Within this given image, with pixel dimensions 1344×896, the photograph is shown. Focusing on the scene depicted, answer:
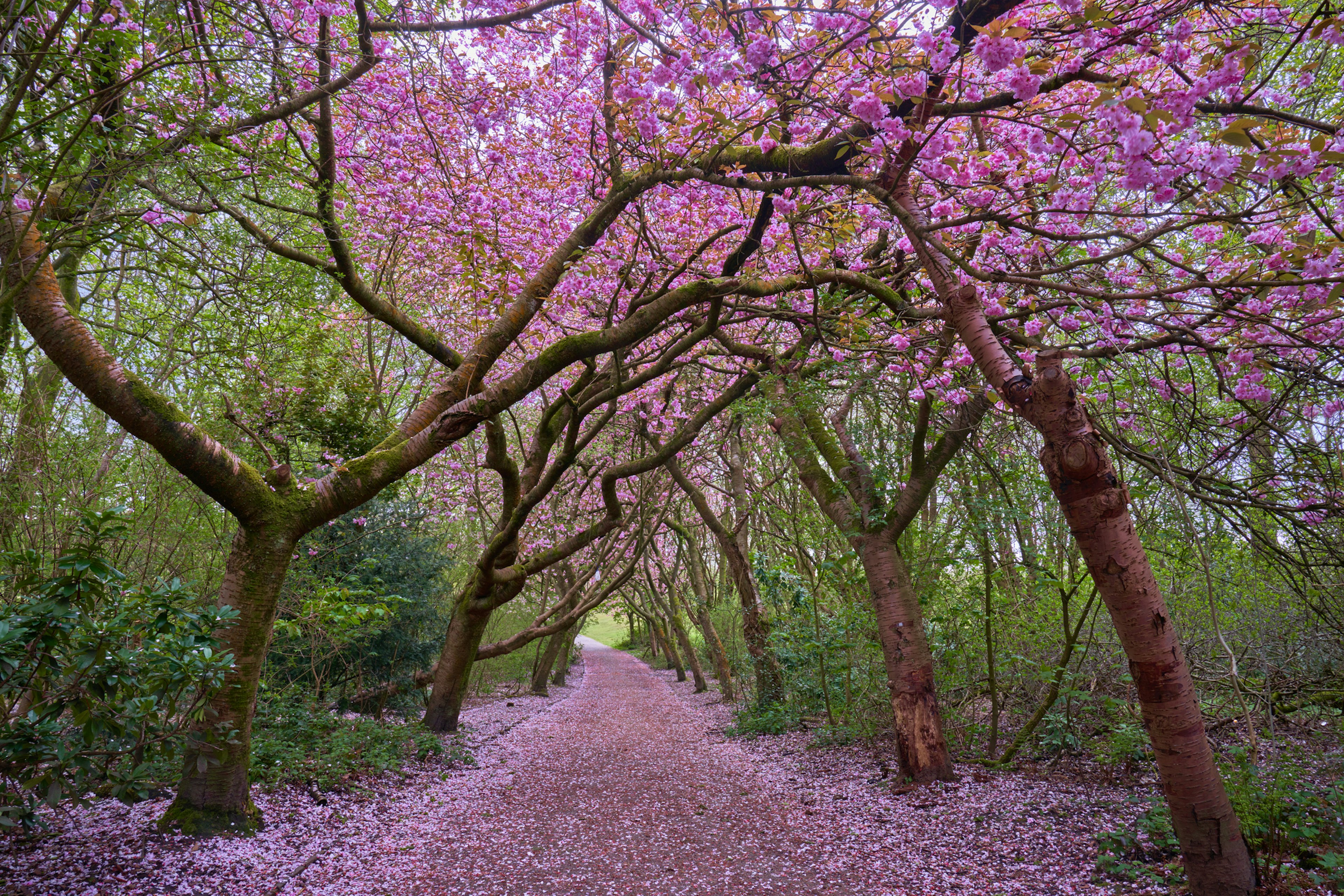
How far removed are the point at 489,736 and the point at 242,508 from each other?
19.7 feet

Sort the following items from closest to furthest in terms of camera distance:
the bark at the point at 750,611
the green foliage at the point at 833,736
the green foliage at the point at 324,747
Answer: the green foliage at the point at 324,747, the green foliage at the point at 833,736, the bark at the point at 750,611

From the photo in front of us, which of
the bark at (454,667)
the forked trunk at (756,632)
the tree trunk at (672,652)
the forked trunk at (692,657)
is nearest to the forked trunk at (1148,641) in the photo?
the forked trunk at (756,632)

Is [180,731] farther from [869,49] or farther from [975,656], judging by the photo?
[975,656]

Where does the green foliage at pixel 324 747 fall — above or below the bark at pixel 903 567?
below

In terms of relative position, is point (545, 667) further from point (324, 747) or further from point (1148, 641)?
point (1148, 641)

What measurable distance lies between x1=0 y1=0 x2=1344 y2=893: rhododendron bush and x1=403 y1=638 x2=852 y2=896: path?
135 cm

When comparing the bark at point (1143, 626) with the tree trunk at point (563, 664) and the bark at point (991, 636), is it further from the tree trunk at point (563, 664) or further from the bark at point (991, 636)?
the tree trunk at point (563, 664)

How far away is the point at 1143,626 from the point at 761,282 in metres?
3.15

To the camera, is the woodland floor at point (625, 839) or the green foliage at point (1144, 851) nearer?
the green foliage at point (1144, 851)

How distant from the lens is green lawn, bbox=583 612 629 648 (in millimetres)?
39844

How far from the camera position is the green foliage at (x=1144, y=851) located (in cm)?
299

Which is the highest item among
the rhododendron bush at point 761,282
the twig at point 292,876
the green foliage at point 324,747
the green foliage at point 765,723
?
Answer: the rhododendron bush at point 761,282

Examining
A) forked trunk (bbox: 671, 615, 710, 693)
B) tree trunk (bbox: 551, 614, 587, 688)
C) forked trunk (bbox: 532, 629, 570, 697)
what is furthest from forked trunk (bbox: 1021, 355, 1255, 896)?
tree trunk (bbox: 551, 614, 587, 688)

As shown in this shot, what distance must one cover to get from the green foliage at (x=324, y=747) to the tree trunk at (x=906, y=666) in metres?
4.45
